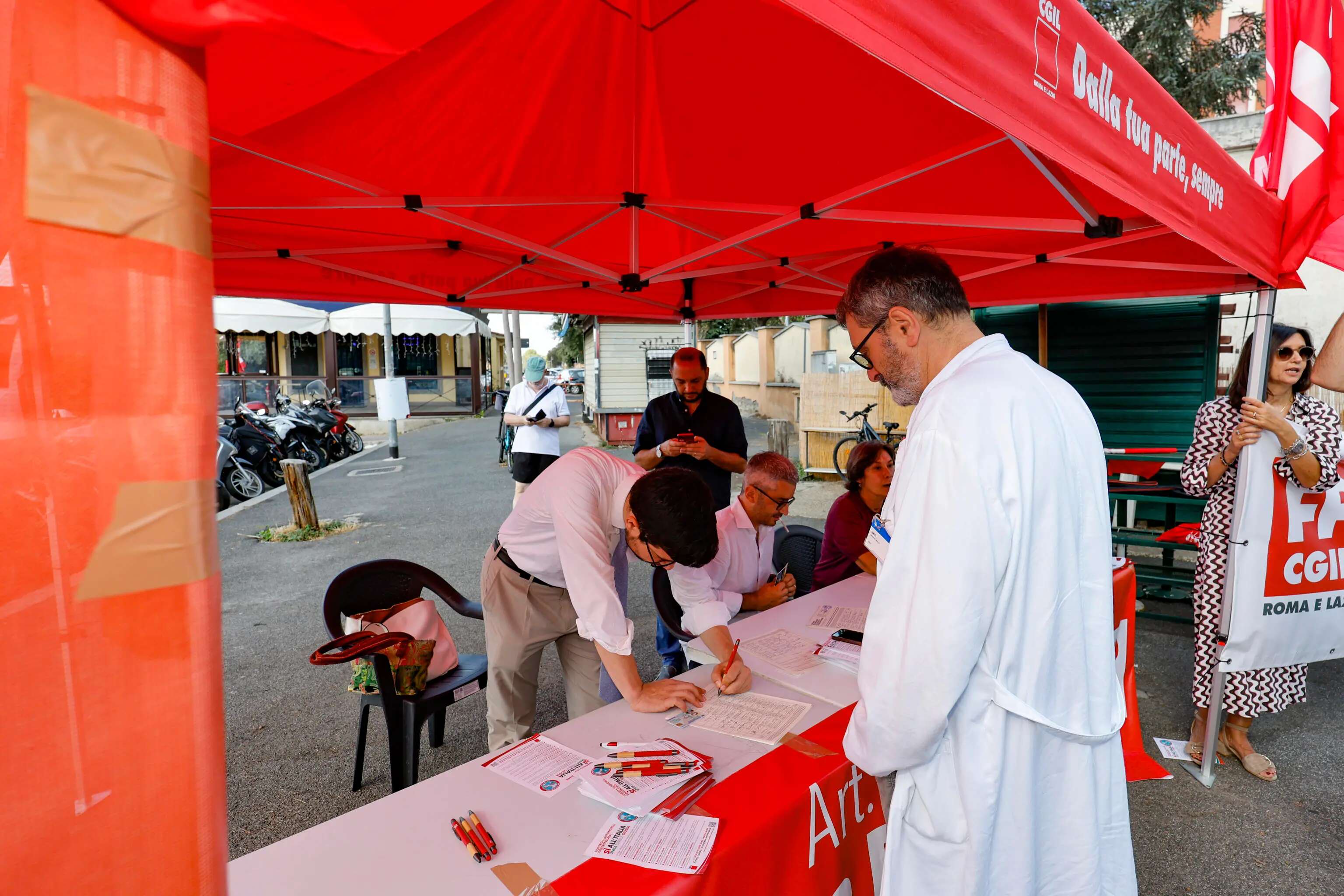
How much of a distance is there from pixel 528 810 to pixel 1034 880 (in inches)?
40.7

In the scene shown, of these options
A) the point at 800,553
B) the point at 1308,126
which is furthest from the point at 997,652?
the point at 800,553

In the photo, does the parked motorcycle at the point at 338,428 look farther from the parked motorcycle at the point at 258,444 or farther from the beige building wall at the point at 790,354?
the beige building wall at the point at 790,354

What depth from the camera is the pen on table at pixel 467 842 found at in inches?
54.9

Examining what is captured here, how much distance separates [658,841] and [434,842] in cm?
46

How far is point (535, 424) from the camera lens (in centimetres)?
723

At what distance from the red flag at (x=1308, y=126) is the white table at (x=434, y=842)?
112 inches

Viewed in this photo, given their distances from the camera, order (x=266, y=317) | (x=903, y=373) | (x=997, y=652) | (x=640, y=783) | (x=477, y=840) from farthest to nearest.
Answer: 1. (x=266, y=317)
2. (x=640, y=783)
3. (x=903, y=373)
4. (x=477, y=840)
5. (x=997, y=652)

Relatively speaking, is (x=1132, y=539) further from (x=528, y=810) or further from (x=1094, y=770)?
(x=528, y=810)

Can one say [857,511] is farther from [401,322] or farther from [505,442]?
[401,322]

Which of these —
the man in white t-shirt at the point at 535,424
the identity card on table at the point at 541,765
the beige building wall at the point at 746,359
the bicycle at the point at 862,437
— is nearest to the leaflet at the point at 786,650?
the identity card on table at the point at 541,765

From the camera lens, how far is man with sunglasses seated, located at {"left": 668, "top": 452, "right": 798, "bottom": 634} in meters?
3.33

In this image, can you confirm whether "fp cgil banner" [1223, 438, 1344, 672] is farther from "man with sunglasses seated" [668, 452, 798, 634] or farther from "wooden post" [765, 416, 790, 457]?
"wooden post" [765, 416, 790, 457]

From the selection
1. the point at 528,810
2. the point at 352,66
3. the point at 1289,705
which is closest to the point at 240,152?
the point at 352,66

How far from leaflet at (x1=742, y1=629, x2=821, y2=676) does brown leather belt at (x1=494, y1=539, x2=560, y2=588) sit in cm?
77
